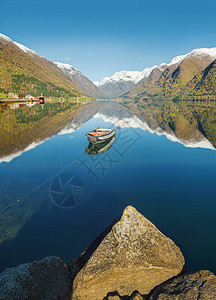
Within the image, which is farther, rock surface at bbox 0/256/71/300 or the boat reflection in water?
the boat reflection in water

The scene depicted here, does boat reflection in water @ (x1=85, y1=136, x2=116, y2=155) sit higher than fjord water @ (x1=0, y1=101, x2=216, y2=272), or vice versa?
boat reflection in water @ (x1=85, y1=136, x2=116, y2=155)

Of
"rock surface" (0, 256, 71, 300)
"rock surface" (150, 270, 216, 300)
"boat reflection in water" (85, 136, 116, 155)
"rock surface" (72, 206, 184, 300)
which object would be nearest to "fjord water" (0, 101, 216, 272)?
"boat reflection in water" (85, 136, 116, 155)

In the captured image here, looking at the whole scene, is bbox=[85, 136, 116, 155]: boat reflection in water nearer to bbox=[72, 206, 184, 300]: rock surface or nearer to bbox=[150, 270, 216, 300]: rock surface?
bbox=[72, 206, 184, 300]: rock surface

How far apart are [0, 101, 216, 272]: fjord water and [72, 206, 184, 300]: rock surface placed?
14.3 feet

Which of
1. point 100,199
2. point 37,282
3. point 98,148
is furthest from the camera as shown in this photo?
point 98,148

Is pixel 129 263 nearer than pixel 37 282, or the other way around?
pixel 129 263

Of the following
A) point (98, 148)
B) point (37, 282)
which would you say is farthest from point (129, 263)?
point (98, 148)

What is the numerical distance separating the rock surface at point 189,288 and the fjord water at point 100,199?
415cm

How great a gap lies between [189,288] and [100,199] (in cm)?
1213

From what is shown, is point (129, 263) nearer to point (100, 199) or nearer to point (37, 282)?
point (37, 282)

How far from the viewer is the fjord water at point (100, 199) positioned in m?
12.3

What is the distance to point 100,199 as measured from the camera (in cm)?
1805

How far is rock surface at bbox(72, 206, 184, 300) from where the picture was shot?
7.00 meters

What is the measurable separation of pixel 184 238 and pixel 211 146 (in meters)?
30.1
